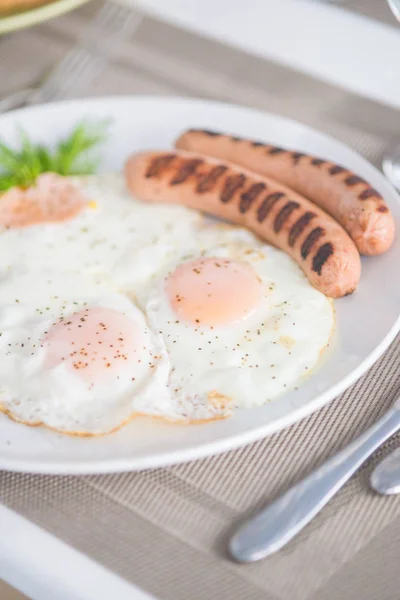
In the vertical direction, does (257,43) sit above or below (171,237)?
above

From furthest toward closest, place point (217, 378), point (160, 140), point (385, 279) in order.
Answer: point (160, 140) < point (385, 279) < point (217, 378)

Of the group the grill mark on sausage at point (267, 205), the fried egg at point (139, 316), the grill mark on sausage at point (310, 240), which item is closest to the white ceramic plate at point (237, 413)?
the fried egg at point (139, 316)

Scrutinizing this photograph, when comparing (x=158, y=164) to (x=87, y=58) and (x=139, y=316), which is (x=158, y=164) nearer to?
(x=139, y=316)

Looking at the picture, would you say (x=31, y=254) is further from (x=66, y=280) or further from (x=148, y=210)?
(x=148, y=210)

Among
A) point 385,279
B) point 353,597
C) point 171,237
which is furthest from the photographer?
point 171,237

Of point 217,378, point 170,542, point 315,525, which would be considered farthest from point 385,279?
point 170,542

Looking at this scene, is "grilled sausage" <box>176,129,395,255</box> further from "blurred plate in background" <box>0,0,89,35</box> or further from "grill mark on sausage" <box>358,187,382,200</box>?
"blurred plate in background" <box>0,0,89,35</box>

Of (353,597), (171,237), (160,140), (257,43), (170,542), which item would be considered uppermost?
(257,43)

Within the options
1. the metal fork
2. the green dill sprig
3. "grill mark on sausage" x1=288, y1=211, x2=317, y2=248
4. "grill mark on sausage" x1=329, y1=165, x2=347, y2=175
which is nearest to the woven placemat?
"grill mark on sausage" x1=288, y1=211, x2=317, y2=248
